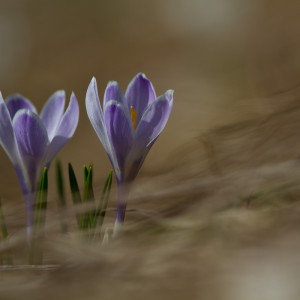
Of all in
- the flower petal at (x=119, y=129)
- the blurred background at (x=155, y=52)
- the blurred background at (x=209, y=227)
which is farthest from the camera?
the blurred background at (x=155, y=52)

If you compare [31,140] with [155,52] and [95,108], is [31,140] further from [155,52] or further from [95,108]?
[155,52]

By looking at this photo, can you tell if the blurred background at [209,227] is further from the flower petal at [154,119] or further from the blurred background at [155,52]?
the blurred background at [155,52]

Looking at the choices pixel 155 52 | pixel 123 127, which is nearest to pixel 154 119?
pixel 123 127

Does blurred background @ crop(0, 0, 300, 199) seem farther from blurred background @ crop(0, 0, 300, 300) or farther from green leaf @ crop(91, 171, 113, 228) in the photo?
green leaf @ crop(91, 171, 113, 228)

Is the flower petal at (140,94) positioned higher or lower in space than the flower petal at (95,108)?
higher

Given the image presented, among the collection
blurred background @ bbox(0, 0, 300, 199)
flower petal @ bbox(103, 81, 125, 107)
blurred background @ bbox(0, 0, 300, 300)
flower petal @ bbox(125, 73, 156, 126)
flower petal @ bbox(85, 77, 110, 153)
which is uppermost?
blurred background @ bbox(0, 0, 300, 199)

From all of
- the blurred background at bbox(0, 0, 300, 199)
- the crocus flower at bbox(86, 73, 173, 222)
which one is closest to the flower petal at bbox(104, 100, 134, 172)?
the crocus flower at bbox(86, 73, 173, 222)

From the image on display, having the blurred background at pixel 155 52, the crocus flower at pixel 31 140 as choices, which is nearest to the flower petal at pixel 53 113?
the crocus flower at pixel 31 140
